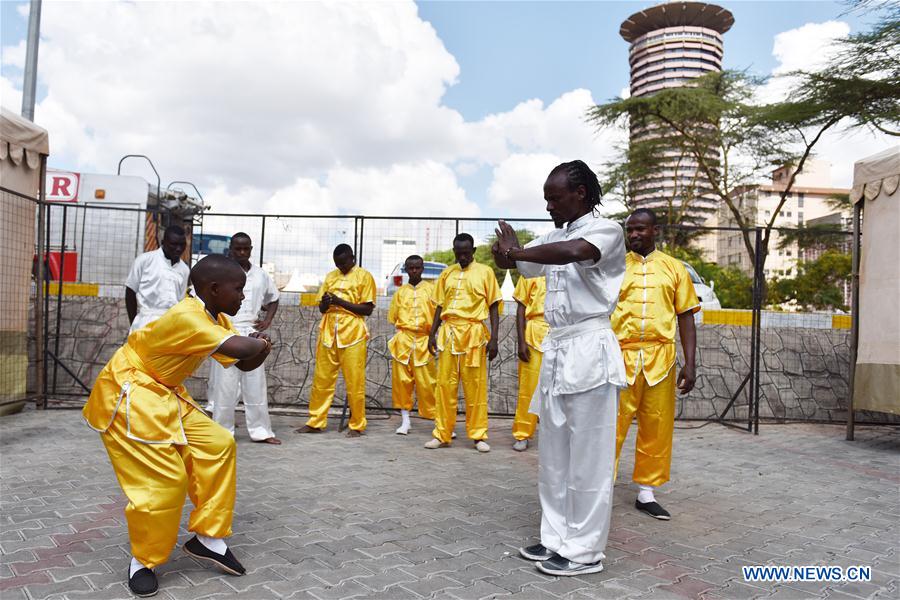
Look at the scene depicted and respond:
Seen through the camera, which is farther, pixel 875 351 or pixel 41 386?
pixel 41 386

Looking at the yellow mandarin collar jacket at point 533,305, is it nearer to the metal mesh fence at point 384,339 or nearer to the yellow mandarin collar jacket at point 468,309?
the yellow mandarin collar jacket at point 468,309

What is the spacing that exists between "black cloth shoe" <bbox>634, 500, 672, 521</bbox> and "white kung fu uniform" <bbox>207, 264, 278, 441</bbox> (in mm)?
3581

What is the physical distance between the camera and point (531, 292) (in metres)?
6.81

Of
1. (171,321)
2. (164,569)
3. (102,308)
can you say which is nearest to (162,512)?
(164,569)

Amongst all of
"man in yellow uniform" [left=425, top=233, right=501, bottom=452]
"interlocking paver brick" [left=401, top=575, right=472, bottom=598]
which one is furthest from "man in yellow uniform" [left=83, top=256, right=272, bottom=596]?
"man in yellow uniform" [left=425, top=233, right=501, bottom=452]

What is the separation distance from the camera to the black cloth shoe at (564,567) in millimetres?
3252

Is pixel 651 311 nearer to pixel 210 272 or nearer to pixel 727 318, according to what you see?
pixel 210 272

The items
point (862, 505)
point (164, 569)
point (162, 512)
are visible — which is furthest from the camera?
point (862, 505)

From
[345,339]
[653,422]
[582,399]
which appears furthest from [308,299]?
[582,399]

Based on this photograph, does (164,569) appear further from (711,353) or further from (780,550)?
(711,353)

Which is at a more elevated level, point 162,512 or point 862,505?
point 162,512

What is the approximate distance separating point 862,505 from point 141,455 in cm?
485

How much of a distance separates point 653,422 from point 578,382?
1.40 metres

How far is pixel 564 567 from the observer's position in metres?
3.28
